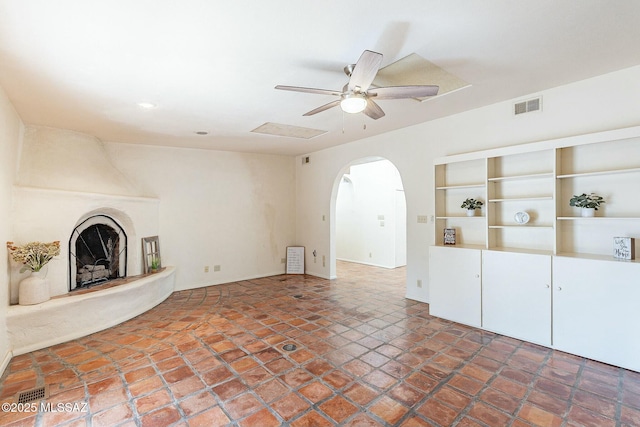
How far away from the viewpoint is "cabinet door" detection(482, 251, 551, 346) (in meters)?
3.03

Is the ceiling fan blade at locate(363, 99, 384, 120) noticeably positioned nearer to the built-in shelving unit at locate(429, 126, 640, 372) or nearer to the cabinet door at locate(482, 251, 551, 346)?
the built-in shelving unit at locate(429, 126, 640, 372)

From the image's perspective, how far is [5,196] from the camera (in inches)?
117

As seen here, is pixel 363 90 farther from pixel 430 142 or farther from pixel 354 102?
pixel 430 142

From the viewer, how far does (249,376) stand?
8.45 feet

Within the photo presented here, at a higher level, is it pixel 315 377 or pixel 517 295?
pixel 517 295

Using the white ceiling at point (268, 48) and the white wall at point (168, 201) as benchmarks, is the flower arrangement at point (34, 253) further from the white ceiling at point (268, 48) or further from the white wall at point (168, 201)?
the white ceiling at point (268, 48)

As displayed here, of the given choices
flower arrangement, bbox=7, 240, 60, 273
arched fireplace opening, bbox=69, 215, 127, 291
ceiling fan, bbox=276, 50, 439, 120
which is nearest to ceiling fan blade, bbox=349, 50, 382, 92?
ceiling fan, bbox=276, 50, 439, 120

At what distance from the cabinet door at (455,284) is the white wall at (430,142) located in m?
0.48

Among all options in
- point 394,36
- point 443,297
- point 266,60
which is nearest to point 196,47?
point 266,60

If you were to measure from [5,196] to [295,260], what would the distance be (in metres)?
4.64

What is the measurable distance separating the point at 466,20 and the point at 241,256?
5311 mm

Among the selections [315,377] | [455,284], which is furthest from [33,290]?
[455,284]

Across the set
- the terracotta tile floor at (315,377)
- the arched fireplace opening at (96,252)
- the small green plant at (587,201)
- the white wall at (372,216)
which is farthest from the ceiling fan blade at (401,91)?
the white wall at (372,216)

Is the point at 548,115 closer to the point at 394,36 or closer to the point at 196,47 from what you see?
the point at 394,36
